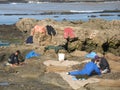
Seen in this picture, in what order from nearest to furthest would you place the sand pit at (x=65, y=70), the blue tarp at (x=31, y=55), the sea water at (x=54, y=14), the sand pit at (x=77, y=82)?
the sand pit at (x=77, y=82), the sand pit at (x=65, y=70), the blue tarp at (x=31, y=55), the sea water at (x=54, y=14)

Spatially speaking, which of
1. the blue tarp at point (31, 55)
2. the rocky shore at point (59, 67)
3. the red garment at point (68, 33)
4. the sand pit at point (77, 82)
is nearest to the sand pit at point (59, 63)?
the rocky shore at point (59, 67)

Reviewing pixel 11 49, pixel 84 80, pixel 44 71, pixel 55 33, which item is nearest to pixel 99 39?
pixel 55 33

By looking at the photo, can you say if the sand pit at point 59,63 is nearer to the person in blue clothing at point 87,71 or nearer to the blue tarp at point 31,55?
the blue tarp at point 31,55

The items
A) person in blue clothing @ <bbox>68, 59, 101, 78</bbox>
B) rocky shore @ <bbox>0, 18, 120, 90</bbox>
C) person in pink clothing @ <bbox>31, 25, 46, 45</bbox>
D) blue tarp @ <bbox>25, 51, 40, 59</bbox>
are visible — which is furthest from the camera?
person in pink clothing @ <bbox>31, 25, 46, 45</bbox>

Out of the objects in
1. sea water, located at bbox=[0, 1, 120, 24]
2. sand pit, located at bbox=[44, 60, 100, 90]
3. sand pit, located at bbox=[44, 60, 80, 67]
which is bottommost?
sea water, located at bbox=[0, 1, 120, 24]

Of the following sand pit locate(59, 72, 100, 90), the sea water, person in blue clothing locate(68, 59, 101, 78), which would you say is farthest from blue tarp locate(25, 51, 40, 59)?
the sea water

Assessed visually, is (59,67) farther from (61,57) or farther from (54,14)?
(54,14)

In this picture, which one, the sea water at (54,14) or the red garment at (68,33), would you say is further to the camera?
the sea water at (54,14)

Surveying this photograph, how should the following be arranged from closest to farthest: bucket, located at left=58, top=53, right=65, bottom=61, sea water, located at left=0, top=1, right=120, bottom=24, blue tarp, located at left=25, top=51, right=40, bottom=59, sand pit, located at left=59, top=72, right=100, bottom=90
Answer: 1. sand pit, located at left=59, top=72, right=100, bottom=90
2. bucket, located at left=58, top=53, right=65, bottom=61
3. blue tarp, located at left=25, top=51, right=40, bottom=59
4. sea water, located at left=0, top=1, right=120, bottom=24

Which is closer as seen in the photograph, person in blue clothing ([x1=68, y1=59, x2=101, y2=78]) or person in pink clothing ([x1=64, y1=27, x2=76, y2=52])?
person in blue clothing ([x1=68, y1=59, x2=101, y2=78])

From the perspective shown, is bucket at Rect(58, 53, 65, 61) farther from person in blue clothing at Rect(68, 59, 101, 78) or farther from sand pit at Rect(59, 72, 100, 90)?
sand pit at Rect(59, 72, 100, 90)

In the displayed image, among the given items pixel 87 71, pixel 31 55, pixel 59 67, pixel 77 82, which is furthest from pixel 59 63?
pixel 77 82

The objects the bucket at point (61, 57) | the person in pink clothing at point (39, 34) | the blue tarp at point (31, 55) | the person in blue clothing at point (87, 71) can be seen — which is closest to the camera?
the person in blue clothing at point (87, 71)

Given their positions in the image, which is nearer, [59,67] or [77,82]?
[77,82]
